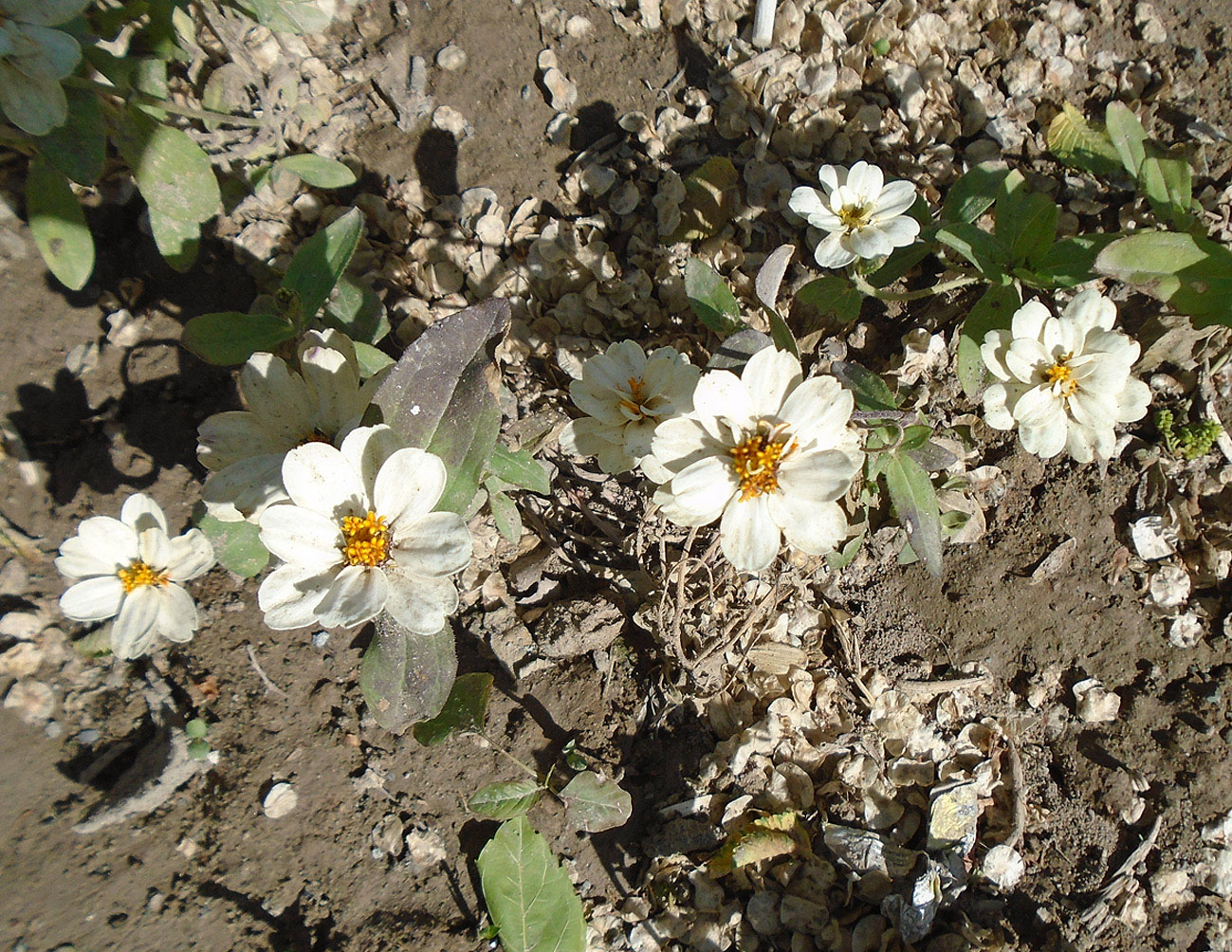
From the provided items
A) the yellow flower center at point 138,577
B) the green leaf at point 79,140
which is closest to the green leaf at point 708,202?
the green leaf at point 79,140

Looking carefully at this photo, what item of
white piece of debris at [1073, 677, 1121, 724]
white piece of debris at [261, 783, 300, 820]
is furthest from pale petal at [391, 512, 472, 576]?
white piece of debris at [1073, 677, 1121, 724]

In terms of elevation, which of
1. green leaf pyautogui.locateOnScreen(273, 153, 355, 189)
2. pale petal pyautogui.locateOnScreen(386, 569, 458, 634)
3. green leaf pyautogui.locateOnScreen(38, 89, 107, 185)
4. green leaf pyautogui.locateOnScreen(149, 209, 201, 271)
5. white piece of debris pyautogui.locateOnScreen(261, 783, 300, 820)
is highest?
green leaf pyautogui.locateOnScreen(273, 153, 355, 189)

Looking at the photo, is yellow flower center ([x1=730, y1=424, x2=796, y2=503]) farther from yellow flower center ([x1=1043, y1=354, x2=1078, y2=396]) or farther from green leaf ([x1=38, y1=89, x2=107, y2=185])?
green leaf ([x1=38, y1=89, x2=107, y2=185])

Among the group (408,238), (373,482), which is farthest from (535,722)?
(408,238)

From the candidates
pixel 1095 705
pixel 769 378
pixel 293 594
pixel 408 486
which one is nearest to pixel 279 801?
pixel 293 594

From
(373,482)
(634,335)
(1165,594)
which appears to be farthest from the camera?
(634,335)

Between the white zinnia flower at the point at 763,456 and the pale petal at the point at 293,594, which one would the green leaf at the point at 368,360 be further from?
the white zinnia flower at the point at 763,456

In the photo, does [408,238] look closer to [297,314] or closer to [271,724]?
[297,314]
